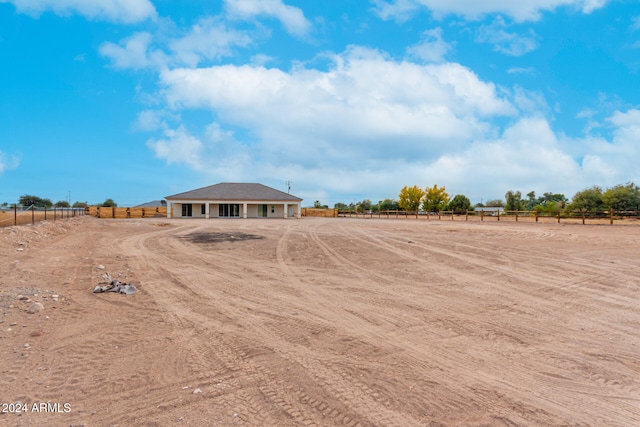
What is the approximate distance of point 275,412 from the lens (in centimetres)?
298

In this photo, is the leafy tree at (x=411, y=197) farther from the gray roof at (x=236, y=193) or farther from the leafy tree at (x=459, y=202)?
Result: the gray roof at (x=236, y=193)

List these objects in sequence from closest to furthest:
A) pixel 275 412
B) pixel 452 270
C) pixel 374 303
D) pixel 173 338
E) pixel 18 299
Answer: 1. pixel 275 412
2. pixel 173 338
3. pixel 18 299
4. pixel 374 303
5. pixel 452 270

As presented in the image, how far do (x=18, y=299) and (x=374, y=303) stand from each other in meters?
5.91

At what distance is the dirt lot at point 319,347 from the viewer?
3049 millimetres

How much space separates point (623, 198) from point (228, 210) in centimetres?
5130

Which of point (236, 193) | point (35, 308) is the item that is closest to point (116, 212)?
point (236, 193)

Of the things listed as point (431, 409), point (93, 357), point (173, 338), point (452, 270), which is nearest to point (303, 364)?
point (431, 409)

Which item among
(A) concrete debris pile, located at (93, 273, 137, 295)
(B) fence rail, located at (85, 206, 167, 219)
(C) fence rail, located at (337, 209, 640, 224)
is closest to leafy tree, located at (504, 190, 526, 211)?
(C) fence rail, located at (337, 209, 640, 224)

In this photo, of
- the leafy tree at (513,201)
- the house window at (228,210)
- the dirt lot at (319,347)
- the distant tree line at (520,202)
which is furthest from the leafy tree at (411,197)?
the dirt lot at (319,347)

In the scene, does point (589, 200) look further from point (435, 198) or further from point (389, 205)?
point (389, 205)

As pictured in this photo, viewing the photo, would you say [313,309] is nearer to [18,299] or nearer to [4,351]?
[4,351]

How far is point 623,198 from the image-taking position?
153 feet

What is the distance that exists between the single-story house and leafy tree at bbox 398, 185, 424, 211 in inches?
Answer: 1568

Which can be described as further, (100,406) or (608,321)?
(608,321)
